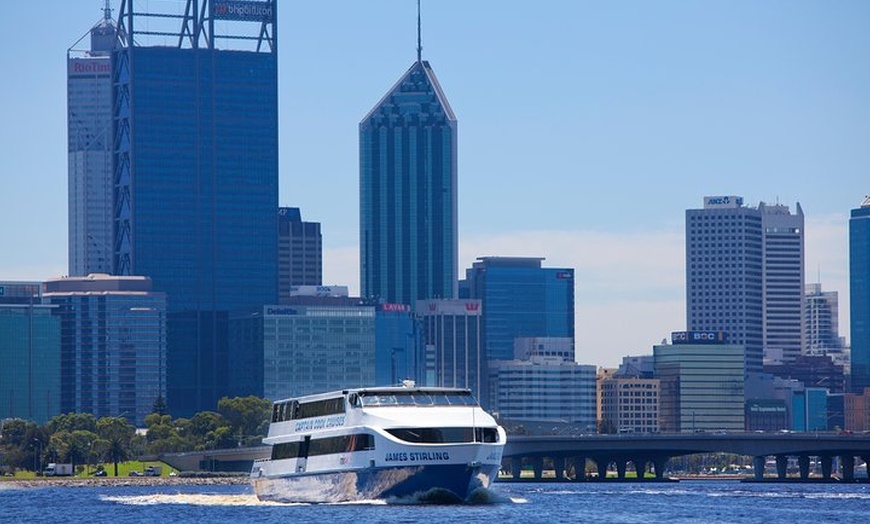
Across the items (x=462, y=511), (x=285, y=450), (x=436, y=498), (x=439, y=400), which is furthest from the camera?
(x=285, y=450)

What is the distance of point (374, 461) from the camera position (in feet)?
485

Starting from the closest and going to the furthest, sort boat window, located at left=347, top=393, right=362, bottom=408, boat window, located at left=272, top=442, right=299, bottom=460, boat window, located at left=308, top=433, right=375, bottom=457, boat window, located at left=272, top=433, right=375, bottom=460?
boat window, located at left=308, top=433, right=375, bottom=457, boat window, located at left=272, top=433, right=375, bottom=460, boat window, located at left=347, top=393, right=362, bottom=408, boat window, located at left=272, top=442, right=299, bottom=460

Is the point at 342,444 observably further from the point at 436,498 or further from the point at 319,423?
the point at 436,498

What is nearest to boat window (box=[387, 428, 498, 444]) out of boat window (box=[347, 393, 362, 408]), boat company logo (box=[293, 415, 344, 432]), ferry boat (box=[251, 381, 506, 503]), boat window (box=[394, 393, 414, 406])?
ferry boat (box=[251, 381, 506, 503])

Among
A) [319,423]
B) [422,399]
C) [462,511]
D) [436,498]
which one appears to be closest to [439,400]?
[422,399]

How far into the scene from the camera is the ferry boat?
5782 inches

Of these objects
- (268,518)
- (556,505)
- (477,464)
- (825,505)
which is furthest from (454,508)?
(825,505)

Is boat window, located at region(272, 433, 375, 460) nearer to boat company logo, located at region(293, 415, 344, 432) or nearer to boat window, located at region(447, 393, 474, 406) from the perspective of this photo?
boat company logo, located at region(293, 415, 344, 432)

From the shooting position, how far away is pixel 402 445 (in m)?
146

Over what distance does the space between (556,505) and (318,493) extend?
99.6ft

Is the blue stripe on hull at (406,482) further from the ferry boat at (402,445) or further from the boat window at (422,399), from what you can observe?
the boat window at (422,399)

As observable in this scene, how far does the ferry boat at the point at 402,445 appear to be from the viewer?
146875 mm

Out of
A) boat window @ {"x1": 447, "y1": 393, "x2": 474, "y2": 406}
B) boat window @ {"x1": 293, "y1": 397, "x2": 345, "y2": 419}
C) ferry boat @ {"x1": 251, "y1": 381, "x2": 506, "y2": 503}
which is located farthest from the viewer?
boat window @ {"x1": 293, "y1": 397, "x2": 345, "y2": 419}

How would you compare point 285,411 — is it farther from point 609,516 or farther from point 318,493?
point 609,516
